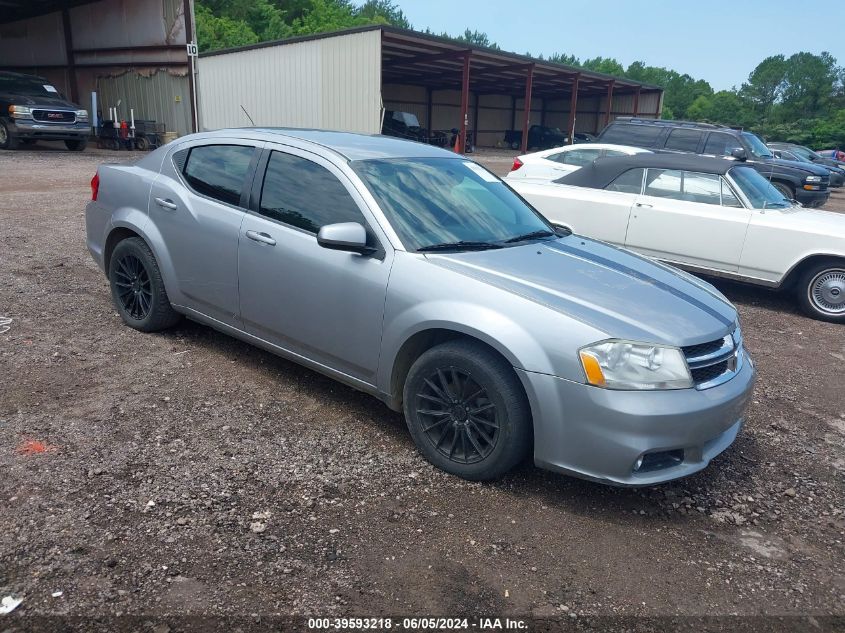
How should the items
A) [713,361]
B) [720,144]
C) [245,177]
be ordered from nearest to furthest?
[713,361] < [245,177] < [720,144]

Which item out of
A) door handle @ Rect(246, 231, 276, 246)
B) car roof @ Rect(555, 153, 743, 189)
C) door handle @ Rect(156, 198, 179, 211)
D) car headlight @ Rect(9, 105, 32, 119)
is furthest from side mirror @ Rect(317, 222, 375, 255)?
car headlight @ Rect(9, 105, 32, 119)

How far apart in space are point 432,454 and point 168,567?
4.60ft

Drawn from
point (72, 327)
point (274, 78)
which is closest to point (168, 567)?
point (72, 327)

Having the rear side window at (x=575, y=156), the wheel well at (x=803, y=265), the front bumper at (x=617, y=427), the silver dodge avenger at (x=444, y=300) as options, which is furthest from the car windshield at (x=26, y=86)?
the front bumper at (x=617, y=427)

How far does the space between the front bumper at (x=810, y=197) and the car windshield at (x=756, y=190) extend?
25.6 ft

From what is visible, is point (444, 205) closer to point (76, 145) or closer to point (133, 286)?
point (133, 286)

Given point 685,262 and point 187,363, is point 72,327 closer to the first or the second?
point 187,363

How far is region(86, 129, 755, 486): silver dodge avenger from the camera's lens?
3.11 meters

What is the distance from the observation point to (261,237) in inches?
164

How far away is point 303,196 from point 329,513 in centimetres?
194

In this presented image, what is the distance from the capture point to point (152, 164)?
509 centimetres

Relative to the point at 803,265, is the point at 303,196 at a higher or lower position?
higher

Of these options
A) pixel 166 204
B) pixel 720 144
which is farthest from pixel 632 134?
pixel 166 204

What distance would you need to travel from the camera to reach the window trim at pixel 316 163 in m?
3.74
